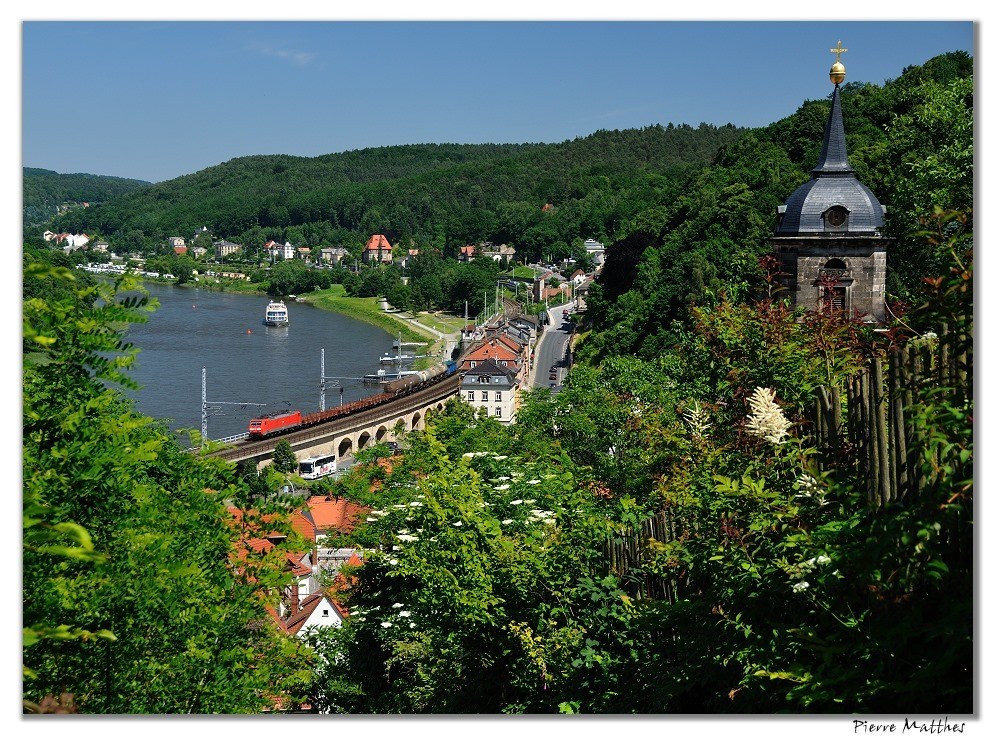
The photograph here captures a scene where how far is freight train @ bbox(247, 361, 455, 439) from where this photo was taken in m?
30.1

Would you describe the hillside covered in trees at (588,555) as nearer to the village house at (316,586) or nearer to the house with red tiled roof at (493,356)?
the village house at (316,586)

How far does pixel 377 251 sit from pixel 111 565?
92.4m

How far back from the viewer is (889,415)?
135 inches

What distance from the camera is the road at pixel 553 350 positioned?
4069cm

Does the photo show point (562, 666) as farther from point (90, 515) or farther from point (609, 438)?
point (609, 438)

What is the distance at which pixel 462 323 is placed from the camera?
65.4 m

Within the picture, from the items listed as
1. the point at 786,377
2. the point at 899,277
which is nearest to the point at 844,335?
the point at 786,377

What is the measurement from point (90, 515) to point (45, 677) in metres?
0.64

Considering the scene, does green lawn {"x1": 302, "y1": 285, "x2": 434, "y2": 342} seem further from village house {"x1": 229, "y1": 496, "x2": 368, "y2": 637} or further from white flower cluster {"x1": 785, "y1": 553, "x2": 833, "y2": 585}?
white flower cluster {"x1": 785, "y1": 553, "x2": 833, "y2": 585}

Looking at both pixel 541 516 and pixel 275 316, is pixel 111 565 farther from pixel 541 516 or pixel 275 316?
pixel 275 316

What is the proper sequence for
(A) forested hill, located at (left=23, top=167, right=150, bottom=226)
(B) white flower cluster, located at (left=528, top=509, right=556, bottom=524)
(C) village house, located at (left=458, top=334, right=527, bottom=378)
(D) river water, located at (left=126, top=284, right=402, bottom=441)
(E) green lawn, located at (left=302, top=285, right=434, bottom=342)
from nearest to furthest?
(A) forested hill, located at (left=23, top=167, right=150, bottom=226), (B) white flower cluster, located at (left=528, top=509, right=556, bottom=524), (D) river water, located at (left=126, top=284, right=402, bottom=441), (C) village house, located at (left=458, top=334, right=527, bottom=378), (E) green lawn, located at (left=302, top=285, right=434, bottom=342)

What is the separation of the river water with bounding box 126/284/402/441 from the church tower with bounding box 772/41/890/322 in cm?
1511

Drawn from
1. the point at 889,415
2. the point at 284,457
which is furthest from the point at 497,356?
the point at 889,415

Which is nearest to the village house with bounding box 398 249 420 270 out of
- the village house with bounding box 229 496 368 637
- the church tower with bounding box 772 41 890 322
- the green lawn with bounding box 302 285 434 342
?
the green lawn with bounding box 302 285 434 342
